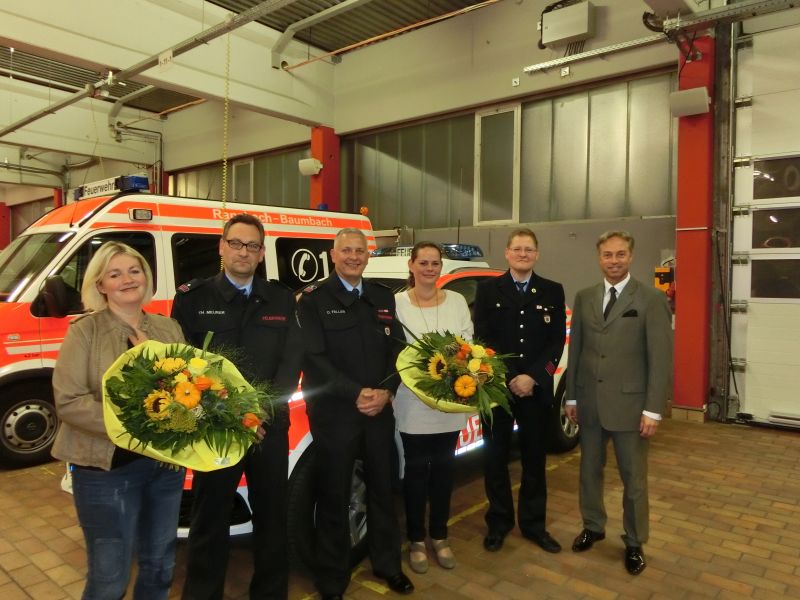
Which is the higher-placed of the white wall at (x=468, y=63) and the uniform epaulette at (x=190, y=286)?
the white wall at (x=468, y=63)

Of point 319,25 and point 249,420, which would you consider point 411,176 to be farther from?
point 249,420

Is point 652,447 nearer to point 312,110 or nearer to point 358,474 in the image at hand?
point 358,474

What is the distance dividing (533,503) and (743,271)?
15.1 feet

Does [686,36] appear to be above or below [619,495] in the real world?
above

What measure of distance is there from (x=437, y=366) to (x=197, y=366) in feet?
3.79

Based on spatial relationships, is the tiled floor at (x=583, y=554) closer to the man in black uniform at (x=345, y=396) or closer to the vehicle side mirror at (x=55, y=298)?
the man in black uniform at (x=345, y=396)

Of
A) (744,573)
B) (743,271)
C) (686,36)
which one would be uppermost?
(686,36)

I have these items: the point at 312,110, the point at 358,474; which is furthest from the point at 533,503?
the point at 312,110

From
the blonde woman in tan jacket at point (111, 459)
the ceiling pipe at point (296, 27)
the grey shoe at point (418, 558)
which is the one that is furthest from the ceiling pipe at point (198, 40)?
the grey shoe at point (418, 558)

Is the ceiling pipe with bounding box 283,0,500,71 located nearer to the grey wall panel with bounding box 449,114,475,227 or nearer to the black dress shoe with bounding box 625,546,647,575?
the grey wall panel with bounding box 449,114,475,227

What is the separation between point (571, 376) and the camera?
3.37 meters

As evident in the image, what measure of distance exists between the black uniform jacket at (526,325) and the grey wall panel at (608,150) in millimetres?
5142

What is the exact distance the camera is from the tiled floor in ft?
9.72

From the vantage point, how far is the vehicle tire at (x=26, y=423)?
4.74 metres
